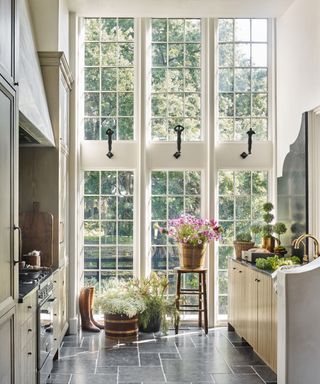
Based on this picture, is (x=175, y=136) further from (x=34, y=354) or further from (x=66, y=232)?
(x=34, y=354)

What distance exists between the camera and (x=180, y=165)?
6.42 m

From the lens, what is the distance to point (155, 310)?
594 centimetres

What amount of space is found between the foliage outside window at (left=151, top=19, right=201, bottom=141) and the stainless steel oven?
278cm

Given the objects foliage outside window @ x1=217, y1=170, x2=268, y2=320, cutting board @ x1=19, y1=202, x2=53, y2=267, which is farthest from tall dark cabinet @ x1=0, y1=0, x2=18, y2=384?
foliage outside window @ x1=217, y1=170, x2=268, y2=320

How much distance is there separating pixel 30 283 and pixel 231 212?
3274 mm

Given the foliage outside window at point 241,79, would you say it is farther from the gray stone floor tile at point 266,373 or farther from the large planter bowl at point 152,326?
the gray stone floor tile at point 266,373

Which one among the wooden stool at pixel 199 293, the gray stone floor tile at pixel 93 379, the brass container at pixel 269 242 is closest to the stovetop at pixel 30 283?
the gray stone floor tile at pixel 93 379

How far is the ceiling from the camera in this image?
5793mm

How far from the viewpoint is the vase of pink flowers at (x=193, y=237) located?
6.01 meters

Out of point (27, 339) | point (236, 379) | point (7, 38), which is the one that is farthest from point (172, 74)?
point (27, 339)

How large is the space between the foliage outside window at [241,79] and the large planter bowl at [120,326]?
2.48m

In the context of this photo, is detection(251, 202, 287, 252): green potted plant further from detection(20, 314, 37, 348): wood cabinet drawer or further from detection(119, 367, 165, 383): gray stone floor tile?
detection(20, 314, 37, 348): wood cabinet drawer

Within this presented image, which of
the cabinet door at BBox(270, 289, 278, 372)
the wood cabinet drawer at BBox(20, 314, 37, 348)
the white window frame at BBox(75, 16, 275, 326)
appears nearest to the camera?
the wood cabinet drawer at BBox(20, 314, 37, 348)

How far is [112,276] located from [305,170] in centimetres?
268
